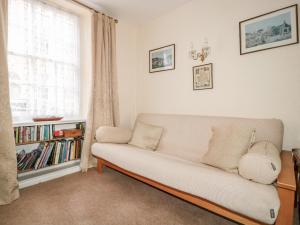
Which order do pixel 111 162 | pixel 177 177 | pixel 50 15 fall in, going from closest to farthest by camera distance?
pixel 177 177 < pixel 111 162 < pixel 50 15

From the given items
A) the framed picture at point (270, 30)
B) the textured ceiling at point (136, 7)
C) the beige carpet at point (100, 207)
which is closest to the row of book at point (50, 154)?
the beige carpet at point (100, 207)

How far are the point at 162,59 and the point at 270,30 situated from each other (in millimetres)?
1549

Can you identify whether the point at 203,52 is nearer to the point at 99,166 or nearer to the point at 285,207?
the point at 285,207

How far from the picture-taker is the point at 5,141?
A: 69.7 inches

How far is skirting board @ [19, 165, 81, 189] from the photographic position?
2121 millimetres

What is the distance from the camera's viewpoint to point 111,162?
2143 mm

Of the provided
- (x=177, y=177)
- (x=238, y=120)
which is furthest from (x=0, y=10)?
(x=238, y=120)

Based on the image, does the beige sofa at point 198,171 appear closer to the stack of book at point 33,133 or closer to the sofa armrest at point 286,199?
the sofa armrest at point 286,199

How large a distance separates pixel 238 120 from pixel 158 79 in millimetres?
1560

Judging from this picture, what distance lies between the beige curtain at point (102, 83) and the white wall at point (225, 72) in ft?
2.17

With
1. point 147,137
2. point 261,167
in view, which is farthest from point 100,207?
point 261,167

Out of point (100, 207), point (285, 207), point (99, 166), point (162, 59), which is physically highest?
point (162, 59)

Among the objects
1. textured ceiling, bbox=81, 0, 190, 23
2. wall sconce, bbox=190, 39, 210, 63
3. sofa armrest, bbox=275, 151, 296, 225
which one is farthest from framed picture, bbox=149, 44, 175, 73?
sofa armrest, bbox=275, 151, 296, 225

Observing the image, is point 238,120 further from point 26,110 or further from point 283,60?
point 26,110
